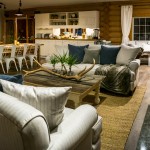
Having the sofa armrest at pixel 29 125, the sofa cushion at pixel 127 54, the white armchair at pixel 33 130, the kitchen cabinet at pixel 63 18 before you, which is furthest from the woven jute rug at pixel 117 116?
the kitchen cabinet at pixel 63 18

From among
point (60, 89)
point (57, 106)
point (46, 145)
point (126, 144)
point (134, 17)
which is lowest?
point (126, 144)

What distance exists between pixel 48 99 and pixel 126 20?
879cm

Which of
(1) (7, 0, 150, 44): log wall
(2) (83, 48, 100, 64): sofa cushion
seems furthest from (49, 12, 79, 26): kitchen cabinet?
(2) (83, 48, 100, 64): sofa cushion

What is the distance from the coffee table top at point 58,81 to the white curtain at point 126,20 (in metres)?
6.09

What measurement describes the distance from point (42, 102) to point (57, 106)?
0.11m

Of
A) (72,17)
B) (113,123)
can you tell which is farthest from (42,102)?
(72,17)

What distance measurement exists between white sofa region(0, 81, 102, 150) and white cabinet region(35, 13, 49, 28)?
32.5ft

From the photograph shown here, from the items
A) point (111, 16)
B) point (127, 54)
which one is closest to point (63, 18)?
point (111, 16)

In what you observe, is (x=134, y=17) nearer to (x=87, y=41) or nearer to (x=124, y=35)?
(x=124, y=35)

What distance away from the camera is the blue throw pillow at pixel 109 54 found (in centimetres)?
564

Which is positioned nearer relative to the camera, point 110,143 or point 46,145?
point 46,145

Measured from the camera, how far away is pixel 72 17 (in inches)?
428

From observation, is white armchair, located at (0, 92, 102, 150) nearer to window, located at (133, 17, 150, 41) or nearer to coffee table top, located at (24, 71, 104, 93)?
coffee table top, located at (24, 71, 104, 93)

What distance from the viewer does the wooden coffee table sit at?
3.58 metres
